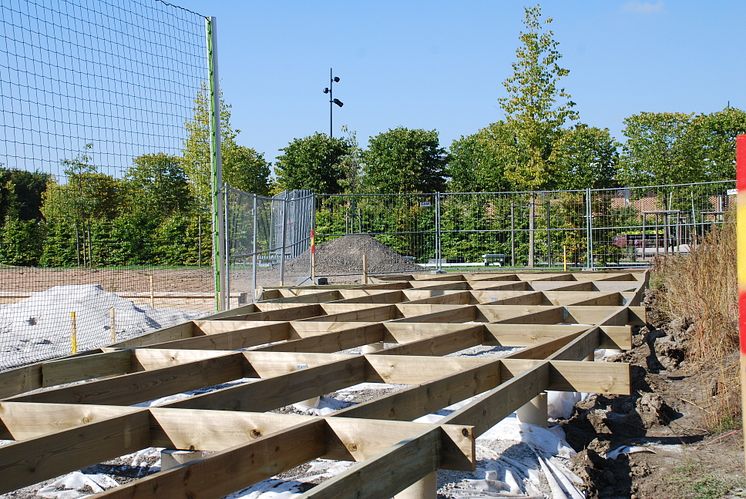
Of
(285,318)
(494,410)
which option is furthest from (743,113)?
(494,410)

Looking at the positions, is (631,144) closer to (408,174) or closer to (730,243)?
(408,174)

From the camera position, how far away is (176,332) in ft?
24.2

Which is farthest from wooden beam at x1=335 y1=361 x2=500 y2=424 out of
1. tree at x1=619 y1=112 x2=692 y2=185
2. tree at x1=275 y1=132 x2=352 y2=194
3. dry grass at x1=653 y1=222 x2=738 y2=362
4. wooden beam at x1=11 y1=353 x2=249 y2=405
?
tree at x1=275 y1=132 x2=352 y2=194

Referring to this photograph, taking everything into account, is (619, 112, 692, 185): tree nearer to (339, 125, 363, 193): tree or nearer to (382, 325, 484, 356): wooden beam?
(339, 125, 363, 193): tree

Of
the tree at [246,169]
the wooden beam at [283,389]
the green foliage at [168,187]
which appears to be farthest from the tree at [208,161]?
the wooden beam at [283,389]

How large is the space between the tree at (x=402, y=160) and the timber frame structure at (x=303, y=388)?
3128 cm

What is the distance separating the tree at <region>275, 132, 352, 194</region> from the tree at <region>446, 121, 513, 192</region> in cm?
655

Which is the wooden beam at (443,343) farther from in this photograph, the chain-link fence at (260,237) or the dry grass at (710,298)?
the chain-link fence at (260,237)

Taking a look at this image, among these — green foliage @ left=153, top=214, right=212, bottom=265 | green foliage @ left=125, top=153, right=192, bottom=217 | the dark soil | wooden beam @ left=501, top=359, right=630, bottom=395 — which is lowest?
the dark soil

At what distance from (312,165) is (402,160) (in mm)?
6134

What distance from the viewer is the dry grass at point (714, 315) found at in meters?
6.25

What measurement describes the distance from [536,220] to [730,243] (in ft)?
51.5

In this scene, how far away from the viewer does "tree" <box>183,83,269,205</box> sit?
27.3 meters

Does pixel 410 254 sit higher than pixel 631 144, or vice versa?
pixel 631 144
